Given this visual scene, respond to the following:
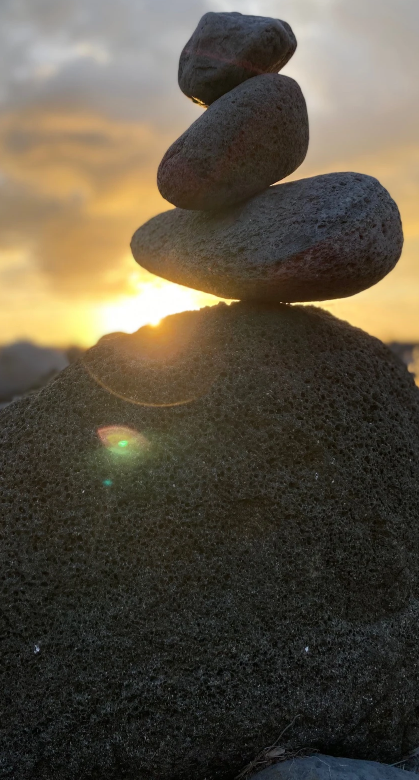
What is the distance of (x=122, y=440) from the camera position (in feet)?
12.5

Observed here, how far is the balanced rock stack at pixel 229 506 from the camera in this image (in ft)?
11.4

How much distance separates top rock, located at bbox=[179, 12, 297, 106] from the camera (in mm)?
4328

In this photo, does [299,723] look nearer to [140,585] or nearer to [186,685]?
[186,685]

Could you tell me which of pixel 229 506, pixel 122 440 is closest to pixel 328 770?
pixel 229 506

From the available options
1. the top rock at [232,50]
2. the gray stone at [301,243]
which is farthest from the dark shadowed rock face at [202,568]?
the top rock at [232,50]

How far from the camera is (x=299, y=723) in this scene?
357 centimetres

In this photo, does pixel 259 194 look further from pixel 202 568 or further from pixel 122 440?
pixel 202 568

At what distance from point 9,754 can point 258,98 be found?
4.10 m

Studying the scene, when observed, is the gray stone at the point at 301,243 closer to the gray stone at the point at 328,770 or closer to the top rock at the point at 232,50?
the top rock at the point at 232,50

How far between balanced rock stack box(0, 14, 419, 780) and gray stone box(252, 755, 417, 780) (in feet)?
0.07

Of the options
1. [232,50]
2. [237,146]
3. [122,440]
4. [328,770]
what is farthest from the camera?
[232,50]

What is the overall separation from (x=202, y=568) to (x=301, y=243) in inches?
77.2

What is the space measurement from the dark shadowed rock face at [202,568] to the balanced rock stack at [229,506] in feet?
0.04

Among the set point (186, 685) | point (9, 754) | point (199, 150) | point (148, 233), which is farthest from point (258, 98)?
point (9, 754)
